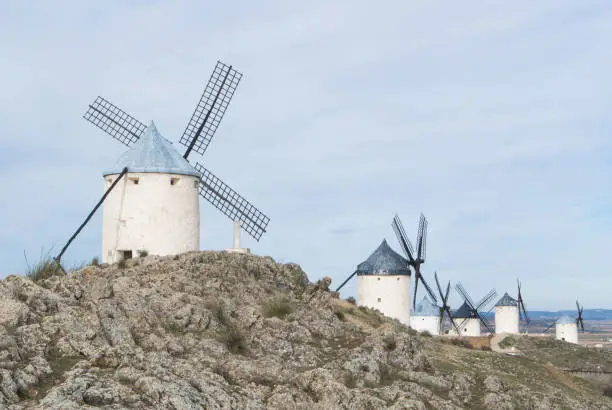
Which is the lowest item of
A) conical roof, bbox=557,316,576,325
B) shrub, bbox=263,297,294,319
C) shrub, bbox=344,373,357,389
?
shrub, bbox=344,373,357,389

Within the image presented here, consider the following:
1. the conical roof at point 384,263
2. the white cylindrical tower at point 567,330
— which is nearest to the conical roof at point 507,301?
the white cylindrical tower at point 567,330

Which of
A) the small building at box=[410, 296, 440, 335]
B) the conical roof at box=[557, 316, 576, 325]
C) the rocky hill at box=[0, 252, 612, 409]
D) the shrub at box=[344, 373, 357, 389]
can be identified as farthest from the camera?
the conical roof at box=[557, 316, 576, 325]

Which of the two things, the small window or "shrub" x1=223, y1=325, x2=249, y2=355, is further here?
the small window

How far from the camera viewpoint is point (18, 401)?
63.0ft

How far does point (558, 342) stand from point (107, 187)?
67.3m

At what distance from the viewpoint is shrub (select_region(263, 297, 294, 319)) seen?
2936 cm

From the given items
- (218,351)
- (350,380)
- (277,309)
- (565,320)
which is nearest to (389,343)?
(350,380)

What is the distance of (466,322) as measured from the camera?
310 feet

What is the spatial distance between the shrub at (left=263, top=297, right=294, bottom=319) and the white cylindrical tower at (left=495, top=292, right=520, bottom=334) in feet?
229

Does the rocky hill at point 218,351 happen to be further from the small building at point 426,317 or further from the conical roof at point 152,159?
the small building at point 426,317

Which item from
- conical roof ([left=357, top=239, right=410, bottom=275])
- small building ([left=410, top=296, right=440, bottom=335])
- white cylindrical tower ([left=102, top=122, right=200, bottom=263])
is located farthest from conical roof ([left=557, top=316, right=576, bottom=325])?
white cylindrical tower ([left=102, top=122, right=200, bottom=263])

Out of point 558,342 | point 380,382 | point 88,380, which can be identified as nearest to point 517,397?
point 380,382

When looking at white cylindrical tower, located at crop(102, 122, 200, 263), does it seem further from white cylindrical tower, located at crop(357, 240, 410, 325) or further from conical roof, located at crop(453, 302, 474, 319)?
conical roof, located at crop(453, 302, 474, 319)

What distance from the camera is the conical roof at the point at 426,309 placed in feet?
279
